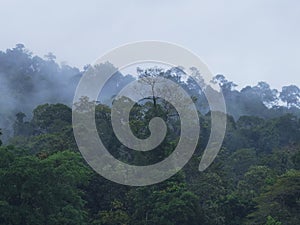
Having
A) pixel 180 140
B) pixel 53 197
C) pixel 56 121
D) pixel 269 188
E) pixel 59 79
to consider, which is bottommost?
pixel 53 197

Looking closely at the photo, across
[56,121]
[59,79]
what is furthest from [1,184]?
[59,79]

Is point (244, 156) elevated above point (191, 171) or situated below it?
above

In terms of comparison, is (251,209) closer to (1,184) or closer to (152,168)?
(152,168)

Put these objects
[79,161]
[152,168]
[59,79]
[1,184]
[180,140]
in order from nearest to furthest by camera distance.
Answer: [1,184], [79,161], [152,168], [180,140], [59,79]

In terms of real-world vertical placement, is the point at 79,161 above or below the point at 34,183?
above

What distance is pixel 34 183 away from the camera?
15945 mm

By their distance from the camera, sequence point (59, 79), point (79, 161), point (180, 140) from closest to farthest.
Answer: point (79, 161), point (180, 140), point (59, 79)

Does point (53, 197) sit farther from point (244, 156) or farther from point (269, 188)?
point (244, 156)

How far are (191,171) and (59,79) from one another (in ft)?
110

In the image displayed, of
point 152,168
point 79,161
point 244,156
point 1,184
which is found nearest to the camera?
point 1,184

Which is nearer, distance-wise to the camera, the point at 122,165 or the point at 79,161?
the point at 79,161

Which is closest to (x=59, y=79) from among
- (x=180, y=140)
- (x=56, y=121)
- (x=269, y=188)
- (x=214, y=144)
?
(x=56, y=121)

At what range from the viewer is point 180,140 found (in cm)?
2255

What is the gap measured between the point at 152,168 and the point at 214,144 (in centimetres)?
650
